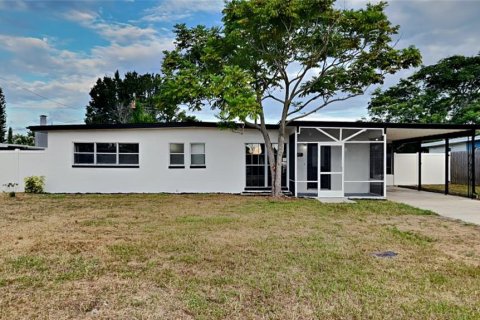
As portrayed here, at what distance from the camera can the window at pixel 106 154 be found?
14188mm

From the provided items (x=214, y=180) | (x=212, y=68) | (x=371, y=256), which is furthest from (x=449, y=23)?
(x=371, y=256)

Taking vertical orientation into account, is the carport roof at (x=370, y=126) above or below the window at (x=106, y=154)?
above

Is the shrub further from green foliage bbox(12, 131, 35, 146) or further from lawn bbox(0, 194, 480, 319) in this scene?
green foliage bbox(12, 131, 35, 146)

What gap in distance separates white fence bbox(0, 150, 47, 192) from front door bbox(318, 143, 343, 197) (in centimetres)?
1148

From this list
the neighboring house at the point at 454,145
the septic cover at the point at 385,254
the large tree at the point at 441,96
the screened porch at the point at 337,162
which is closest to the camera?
the septic cover at the point at 385,254

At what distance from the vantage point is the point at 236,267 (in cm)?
454

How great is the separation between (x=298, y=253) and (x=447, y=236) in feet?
11.0

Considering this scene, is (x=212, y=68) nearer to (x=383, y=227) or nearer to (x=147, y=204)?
(x=147, y=204)

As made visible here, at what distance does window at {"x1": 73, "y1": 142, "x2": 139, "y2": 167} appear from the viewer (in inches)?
559

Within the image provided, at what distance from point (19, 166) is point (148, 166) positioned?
215 inches

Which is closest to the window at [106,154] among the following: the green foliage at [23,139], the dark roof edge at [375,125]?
the dark roof edge at [375,125]

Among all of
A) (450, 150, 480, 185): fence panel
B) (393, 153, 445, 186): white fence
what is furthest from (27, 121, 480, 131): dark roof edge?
(450, 150, 480, 185): fence panel

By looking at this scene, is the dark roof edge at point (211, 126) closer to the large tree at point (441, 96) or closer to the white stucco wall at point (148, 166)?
the white stucco wall at point (148, 166)

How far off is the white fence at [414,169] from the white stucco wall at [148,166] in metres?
9.38
